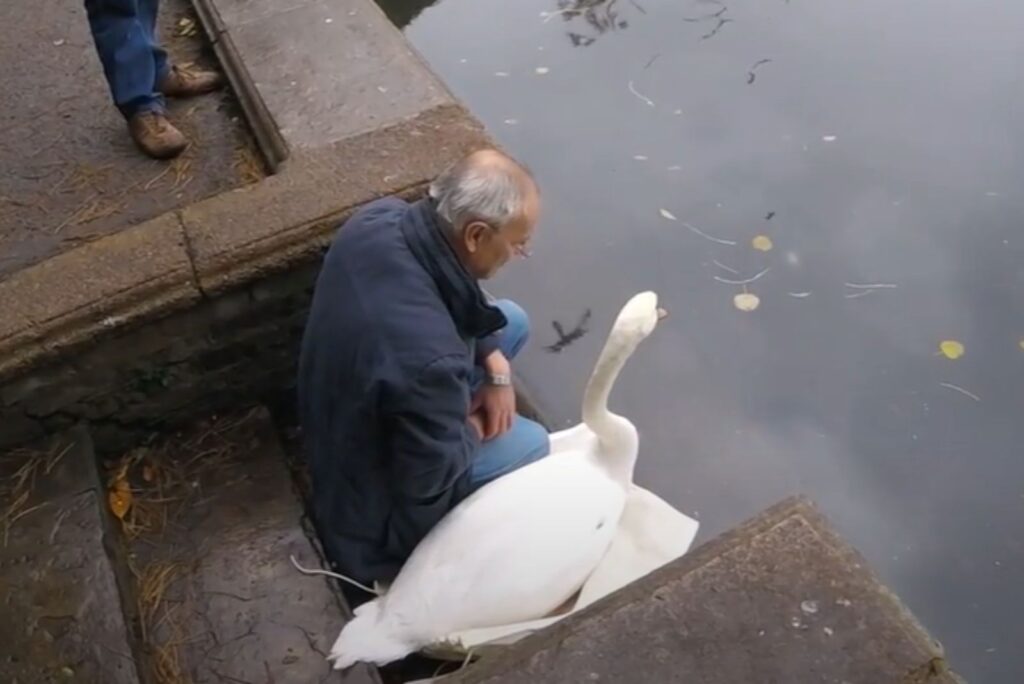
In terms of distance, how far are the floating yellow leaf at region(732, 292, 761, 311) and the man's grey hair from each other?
184 centimetres

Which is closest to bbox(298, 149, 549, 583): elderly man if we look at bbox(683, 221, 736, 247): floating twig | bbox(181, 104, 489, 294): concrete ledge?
bbox(181, 104, 489, 294): concrete ledge

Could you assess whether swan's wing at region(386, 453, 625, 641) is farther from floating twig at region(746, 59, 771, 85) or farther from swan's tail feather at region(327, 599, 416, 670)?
floating twig at region(746, 59, 771, 85)

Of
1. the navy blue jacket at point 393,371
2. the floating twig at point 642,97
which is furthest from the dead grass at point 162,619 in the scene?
the floating twig at point 642,97

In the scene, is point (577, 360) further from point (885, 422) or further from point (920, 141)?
point (920, 141)

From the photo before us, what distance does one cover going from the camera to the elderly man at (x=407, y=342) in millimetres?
2387

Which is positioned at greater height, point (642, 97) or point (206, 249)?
point (206, 249)

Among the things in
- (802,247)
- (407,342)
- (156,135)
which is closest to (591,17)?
(802,247)

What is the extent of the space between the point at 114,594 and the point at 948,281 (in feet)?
9.94

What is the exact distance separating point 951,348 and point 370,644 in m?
2.38

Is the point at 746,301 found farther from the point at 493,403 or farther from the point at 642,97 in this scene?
the point at 493,403

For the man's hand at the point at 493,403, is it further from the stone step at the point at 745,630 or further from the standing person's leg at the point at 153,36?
the standing person's leg at the point at 153,36

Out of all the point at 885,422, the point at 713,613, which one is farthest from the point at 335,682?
the point at 885,422

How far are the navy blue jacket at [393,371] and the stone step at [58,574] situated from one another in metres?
0.58

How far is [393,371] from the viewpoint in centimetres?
237
